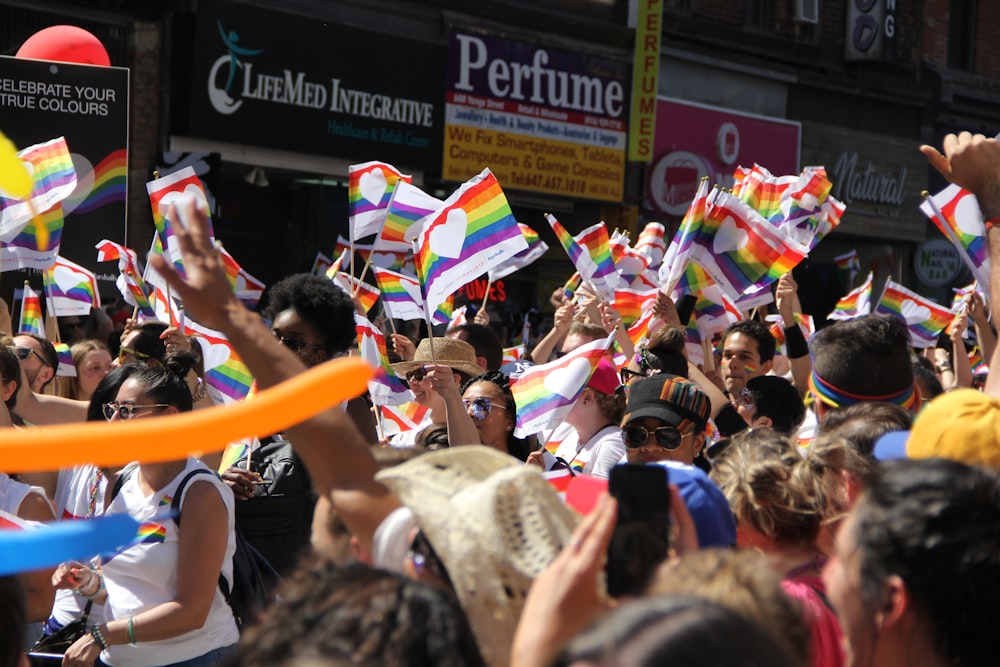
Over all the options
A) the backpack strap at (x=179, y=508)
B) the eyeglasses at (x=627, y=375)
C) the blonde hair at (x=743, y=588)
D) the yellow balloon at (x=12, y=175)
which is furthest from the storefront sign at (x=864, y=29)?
the yellow balloon at (x=12, y=175)

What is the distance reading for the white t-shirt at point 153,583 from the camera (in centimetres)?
367

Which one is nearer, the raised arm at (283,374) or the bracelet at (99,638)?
the raised arm at (283,374)

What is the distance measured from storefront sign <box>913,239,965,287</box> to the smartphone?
2039 cm

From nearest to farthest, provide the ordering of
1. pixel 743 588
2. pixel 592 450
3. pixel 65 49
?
pixel 743 588
pixel 592 450
pixel 65 49

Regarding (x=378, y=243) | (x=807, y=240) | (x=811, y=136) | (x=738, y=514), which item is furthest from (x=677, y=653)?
(x=811, y=136)

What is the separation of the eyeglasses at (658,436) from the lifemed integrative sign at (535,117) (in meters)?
10.4

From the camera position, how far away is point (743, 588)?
1.82 m

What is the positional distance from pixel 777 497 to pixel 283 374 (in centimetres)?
126

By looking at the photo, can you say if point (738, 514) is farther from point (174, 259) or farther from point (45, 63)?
point (45, 63)

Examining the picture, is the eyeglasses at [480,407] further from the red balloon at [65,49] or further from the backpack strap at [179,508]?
the red balloon at [65,49]

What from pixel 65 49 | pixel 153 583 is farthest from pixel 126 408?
pixel 65 49

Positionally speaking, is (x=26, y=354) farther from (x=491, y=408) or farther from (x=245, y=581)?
(x=245, y=581)

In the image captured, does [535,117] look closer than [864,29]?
Yes

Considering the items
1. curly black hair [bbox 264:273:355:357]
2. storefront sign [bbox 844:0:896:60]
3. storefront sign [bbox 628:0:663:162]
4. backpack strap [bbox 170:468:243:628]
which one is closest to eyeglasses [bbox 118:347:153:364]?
curly black hair [bbox 264:273:355:357]
